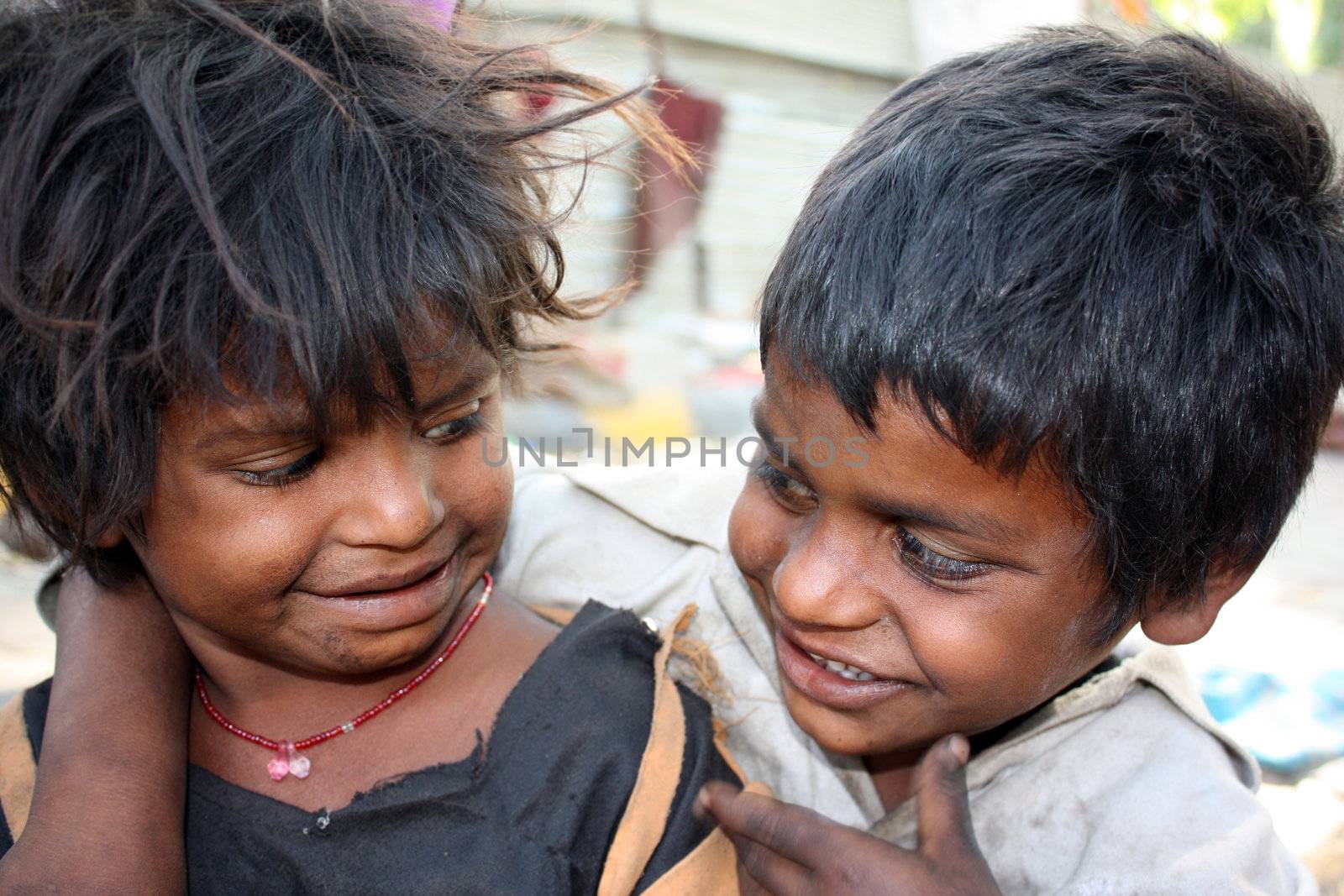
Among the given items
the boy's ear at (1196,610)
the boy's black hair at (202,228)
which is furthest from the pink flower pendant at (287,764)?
the boy's ear at (1196,610)

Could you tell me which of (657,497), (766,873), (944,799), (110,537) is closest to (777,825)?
(766,873)

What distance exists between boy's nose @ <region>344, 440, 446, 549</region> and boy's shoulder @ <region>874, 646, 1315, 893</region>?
2.75 feet

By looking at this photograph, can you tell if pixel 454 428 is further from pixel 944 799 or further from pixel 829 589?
pixel 944 799

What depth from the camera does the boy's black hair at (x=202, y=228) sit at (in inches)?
46.6

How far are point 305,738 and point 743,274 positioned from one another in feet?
29.6

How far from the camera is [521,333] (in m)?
1.64

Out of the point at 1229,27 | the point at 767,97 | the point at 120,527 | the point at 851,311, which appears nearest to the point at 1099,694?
the point at 851,311

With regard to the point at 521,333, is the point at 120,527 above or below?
below

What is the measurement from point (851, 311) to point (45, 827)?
111 cm

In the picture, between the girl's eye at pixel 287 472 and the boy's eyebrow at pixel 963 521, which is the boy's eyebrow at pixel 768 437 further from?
the girl's eye at pixel 287 472

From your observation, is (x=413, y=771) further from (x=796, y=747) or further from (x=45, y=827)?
(x=796, y=747)

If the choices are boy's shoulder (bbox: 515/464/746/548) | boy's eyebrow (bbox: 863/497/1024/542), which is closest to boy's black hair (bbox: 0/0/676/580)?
boy's eyebrow (bbox: 863/497/1024/542)

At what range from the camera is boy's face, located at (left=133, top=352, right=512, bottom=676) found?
126 centimetres

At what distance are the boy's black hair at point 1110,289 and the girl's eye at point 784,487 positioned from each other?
19 cm
